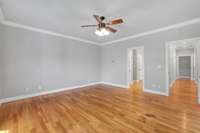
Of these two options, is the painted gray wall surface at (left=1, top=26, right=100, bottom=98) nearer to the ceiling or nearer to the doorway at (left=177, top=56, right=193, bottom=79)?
the ceiling

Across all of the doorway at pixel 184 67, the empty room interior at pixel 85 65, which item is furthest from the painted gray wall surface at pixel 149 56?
the doorway at pixel 184 67

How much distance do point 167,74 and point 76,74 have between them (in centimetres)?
425

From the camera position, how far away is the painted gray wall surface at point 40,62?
3.59m

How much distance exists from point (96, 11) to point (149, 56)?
125 inches

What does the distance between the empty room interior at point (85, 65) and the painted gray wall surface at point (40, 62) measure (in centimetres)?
3

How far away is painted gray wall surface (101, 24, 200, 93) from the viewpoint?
3807mm

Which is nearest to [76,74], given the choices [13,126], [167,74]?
[13,126]

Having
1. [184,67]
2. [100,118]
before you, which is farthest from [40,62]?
[184,67]

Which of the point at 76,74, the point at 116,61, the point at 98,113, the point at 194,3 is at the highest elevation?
the point at 194,3

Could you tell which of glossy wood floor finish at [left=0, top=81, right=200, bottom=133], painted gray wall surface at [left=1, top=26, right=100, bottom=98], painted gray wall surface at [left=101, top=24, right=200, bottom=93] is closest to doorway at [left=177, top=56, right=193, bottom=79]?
painted gray wall surface at [left=101, top=24, right=200, bottom=93]

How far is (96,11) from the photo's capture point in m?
2.77

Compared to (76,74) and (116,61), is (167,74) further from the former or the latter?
(76,74)

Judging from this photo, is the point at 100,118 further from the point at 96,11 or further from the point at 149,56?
the point at 149,56

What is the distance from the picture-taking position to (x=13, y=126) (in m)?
2.15
